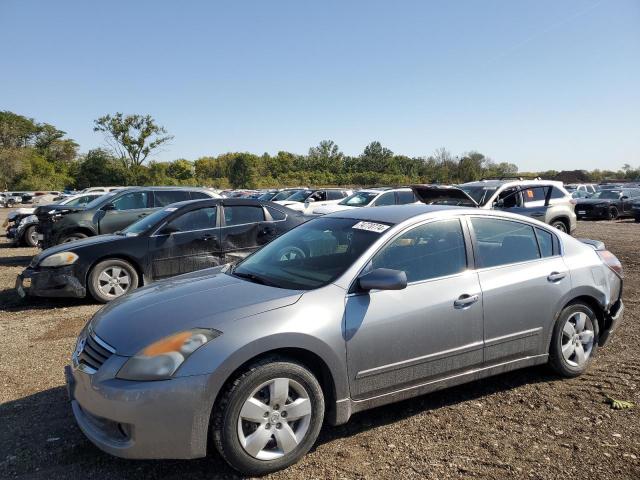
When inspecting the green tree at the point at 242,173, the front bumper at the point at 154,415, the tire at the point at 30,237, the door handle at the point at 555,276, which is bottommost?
the tire at the point at 30,237

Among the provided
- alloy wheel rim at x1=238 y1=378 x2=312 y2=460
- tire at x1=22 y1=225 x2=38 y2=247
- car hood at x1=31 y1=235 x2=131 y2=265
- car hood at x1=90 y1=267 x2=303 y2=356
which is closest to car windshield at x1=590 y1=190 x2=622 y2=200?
car hood at x1=31 y1=235 x2=131 y2=265

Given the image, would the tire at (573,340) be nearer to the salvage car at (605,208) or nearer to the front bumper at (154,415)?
the front bumper at (154,415)

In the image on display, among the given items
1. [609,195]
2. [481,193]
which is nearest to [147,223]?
[481,193]

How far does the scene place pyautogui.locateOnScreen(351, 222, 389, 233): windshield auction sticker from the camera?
3.75 metres

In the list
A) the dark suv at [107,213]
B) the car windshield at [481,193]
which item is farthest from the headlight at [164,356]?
the car windshield at [481,193]

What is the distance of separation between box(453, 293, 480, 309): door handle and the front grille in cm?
232

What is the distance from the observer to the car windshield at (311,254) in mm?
3500

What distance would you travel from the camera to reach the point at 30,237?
48.2ft

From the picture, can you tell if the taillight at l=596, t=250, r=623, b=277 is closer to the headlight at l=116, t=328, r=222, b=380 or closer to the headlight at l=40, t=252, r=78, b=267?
the headlight at l=116, t=328, r=222, b=380

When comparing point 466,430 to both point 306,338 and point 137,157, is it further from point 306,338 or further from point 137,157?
point 137,157

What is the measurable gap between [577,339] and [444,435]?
5.78 ft

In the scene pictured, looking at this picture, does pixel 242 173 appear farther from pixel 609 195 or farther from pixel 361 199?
pixel 361 199

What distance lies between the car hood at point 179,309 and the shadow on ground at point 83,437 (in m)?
0.78

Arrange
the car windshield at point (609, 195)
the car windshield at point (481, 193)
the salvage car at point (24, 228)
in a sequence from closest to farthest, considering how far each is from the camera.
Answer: the car windshield at point (481, 193) < the salvage car at point (24, 228) < the car windshield at point (609, 195)
